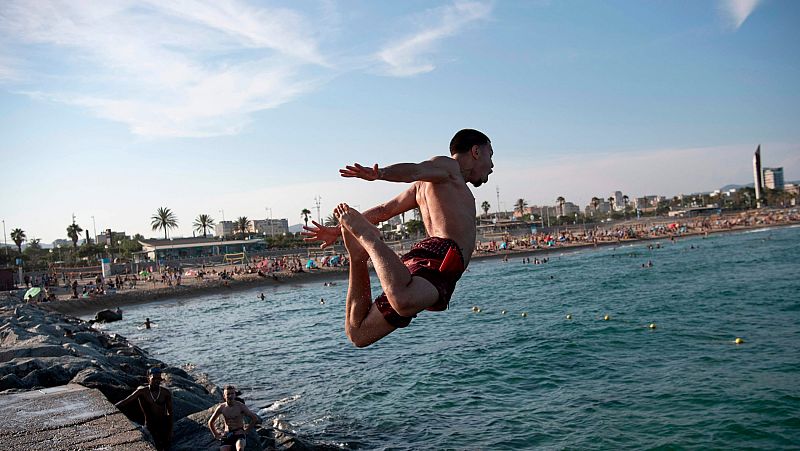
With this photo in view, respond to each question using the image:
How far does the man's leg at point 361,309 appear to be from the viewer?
4.82 meters

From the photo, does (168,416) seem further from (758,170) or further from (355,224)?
(758,170)

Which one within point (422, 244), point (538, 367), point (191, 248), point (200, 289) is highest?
point (191, 248)

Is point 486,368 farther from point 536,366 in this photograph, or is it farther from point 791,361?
point 791,361

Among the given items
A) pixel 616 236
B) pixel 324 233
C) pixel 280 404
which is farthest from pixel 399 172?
pixel 616 236

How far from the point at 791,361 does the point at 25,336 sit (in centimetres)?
2357

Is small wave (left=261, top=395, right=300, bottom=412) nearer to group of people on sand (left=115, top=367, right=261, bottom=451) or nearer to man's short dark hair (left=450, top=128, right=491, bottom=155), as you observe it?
group of people on sand (left=115, top=367, right=261, bottom=451)

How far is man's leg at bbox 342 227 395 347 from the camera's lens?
4.82 metres

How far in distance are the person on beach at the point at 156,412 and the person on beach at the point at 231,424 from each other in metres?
0.68

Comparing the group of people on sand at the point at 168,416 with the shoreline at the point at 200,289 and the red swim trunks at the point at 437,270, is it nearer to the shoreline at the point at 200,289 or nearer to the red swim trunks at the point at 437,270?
the red swim trunks at the point at 437,270

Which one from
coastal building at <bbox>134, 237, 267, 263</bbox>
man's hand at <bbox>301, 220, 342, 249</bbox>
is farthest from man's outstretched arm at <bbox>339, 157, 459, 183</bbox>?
coastal building at <bbox>134, 237, 267, 263</bbox>

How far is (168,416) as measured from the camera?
9.20 m

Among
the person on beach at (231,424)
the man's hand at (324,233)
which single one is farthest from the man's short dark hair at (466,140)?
the person on beach at (231,424)

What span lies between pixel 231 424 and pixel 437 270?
6361mm

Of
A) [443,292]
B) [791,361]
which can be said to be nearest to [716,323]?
[791,361]
